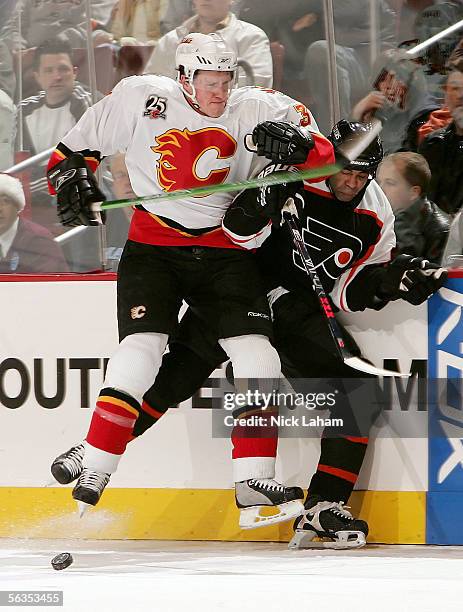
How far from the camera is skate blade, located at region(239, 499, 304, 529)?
3094 mm

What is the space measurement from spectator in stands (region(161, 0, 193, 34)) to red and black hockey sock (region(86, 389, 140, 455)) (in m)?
1.40

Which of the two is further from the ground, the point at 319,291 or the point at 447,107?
the point at 447,107

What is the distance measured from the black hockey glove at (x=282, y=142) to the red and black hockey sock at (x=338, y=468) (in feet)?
2.69

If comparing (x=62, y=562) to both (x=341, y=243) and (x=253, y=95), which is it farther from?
(x=253, y=95)

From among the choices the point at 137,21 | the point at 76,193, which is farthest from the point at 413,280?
the point at 137,21

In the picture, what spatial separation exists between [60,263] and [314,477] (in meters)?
1.04

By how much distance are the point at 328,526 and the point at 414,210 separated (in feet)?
3.22

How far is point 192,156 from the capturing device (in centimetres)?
322

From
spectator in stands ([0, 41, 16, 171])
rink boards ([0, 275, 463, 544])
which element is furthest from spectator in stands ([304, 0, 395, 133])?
spectator in stands ([0, 41, 16, 171])

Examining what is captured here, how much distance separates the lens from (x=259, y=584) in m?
2.69

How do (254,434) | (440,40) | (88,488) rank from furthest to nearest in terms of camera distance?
(440,40) → (254,434) → (88,488)

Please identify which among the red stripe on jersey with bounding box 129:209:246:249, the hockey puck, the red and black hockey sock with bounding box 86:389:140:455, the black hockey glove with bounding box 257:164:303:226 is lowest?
the hockey puck

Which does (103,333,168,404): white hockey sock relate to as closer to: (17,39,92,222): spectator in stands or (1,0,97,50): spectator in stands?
(17,39,92,222): spectator in stands

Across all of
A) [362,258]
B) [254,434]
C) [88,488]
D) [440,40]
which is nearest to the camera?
[88,488]
